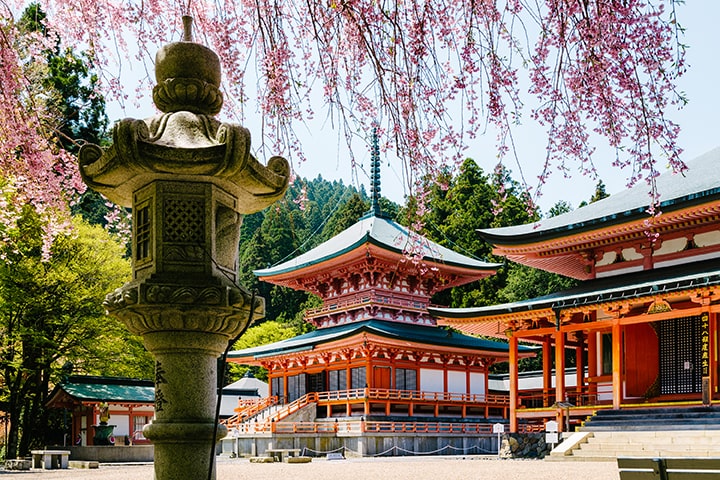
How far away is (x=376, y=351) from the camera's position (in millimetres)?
24938

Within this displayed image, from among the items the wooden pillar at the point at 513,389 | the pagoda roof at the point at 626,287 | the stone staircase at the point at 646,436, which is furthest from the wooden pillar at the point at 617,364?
the wooden pillar at the point at 513,389

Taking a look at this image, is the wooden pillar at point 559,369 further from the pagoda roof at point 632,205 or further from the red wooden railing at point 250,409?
the red wooden railing at point 250,409

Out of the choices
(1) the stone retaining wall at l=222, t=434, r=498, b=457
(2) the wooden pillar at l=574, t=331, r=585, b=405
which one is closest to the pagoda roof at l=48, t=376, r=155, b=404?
(1) the stone retaining wall at l=222, t=434, r=498, b=457

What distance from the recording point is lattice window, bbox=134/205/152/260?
390 centimetres

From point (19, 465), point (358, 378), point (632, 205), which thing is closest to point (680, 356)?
point (632, 205)

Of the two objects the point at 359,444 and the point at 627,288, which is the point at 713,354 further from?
the point at 359,444

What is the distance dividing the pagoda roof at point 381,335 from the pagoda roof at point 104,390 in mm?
3536

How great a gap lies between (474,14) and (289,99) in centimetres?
114

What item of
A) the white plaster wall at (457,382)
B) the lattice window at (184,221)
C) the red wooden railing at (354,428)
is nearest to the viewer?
the lattice window at (184,221)

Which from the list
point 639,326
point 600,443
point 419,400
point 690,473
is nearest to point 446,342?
point 419,400

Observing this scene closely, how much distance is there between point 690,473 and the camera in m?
5.87

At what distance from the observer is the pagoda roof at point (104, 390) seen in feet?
87.6

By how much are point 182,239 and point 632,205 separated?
53.4 feet

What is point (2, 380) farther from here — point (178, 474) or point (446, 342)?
point (178, 474)
